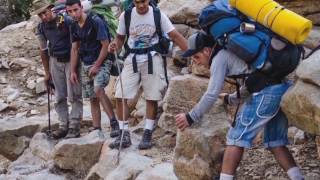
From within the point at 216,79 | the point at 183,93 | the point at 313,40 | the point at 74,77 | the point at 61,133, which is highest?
the point at 216,79

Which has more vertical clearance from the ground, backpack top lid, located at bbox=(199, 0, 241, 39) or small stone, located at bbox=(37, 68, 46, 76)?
backpack top lid, located at bbox=(199, 0, 241, 39)

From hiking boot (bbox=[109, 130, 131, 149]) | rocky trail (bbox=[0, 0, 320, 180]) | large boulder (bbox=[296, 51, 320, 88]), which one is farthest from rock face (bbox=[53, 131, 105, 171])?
large boulder (bbox=[296, 51, 320, 88])

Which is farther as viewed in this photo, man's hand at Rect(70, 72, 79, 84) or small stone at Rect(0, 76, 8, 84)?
small stone at Rect(0, 76, 8, 84)

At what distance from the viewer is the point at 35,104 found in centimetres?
1151

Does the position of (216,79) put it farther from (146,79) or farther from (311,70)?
(146,79)

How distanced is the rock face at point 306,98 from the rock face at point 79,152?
368cm

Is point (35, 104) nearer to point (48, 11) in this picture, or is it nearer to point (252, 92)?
point (48, 11)

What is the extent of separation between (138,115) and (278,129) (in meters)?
4.26

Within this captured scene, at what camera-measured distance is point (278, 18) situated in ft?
13.1

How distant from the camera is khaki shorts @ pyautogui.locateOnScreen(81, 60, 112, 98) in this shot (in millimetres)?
7180

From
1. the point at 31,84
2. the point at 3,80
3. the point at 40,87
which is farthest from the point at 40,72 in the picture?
the point at 3,80

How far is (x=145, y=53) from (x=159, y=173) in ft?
4.95

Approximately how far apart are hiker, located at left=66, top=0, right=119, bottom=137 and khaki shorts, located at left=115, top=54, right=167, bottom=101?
2.13 feet

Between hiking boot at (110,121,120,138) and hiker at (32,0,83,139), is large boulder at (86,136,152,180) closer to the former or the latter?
hiking boot at (110,121,120,138)
